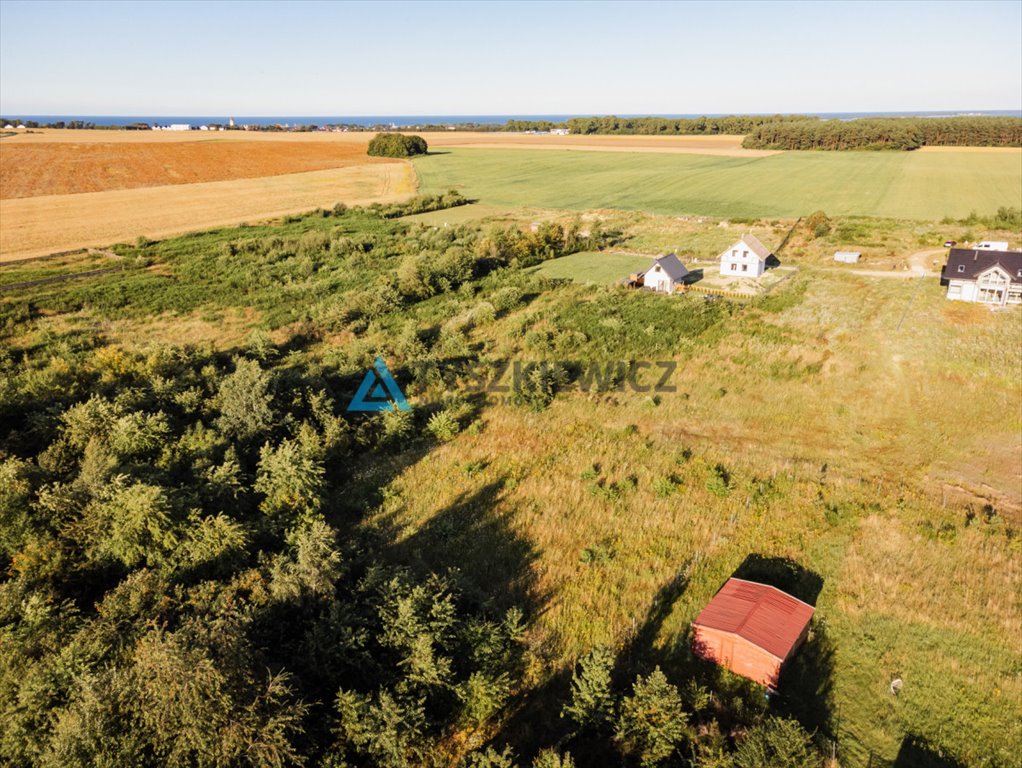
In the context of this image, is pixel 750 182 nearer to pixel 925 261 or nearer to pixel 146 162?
pixel 925 261

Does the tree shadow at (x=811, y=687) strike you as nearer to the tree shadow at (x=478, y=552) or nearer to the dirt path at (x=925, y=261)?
the tree shadow at (x=478, y=552)

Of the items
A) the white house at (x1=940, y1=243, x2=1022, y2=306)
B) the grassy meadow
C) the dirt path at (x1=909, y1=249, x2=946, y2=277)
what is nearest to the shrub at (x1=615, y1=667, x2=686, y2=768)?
the grassy meadow

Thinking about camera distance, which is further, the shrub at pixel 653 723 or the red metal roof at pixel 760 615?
the red metal roof at pixel 760 615

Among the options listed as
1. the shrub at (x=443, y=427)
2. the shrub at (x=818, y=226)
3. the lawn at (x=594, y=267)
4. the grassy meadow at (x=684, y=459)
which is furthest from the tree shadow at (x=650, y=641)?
the shrub at (x=818, y=226)

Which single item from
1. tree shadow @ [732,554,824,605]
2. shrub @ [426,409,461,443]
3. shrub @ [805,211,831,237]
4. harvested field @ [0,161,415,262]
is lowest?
tree shadow @ [732,554,824,605]

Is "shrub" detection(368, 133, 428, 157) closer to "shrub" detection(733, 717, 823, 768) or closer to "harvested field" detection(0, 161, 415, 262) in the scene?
"harvested field" detection(0, 161, 415, 262)

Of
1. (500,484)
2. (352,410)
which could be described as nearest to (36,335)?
(352,410)
